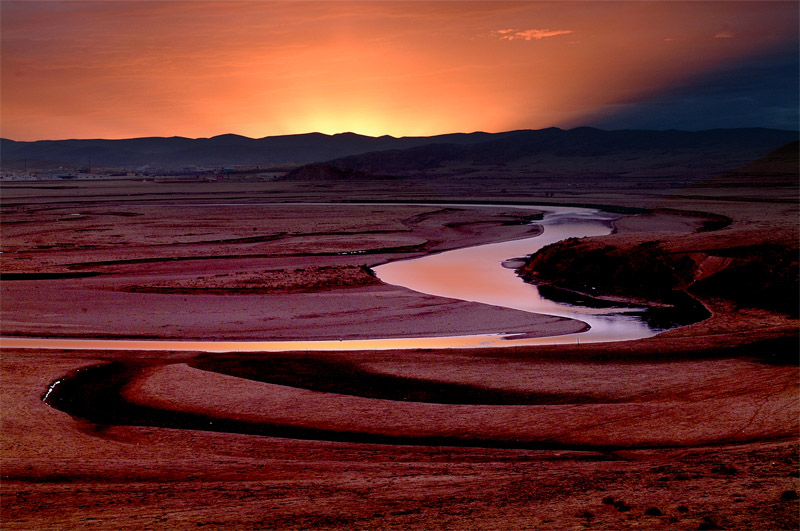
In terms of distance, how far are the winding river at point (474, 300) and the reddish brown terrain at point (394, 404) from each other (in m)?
1.01

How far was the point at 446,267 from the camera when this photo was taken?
39406mm

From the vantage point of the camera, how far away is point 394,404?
55.5ft

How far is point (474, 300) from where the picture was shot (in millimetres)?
30000

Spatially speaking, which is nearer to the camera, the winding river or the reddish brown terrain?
the reddish brown terrain

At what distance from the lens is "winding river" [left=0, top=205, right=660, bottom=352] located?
23547mm

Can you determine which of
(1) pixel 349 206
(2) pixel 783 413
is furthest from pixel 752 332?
(1) pixel 349 206

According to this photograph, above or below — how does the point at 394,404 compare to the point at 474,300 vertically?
below

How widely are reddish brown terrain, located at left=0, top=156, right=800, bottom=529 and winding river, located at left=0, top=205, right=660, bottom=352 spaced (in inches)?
39.9

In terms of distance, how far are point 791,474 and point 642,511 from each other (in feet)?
9.69

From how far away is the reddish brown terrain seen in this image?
10523 mm

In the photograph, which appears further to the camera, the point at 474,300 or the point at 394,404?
the point at 474,300

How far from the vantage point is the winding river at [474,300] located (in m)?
23.5

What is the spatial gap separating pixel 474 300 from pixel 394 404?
1354 cm

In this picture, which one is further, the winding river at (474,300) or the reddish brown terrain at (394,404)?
the winding river at (474,300)
